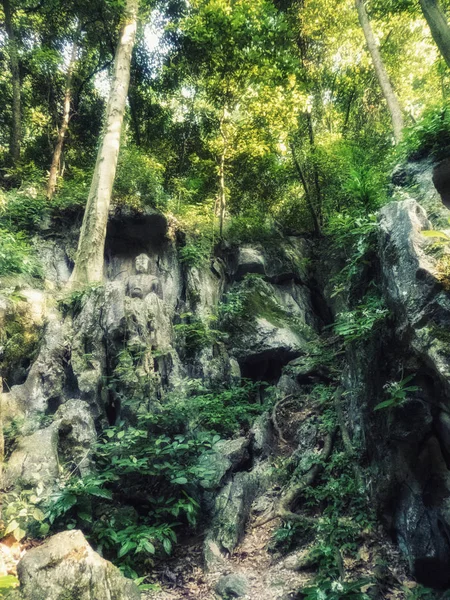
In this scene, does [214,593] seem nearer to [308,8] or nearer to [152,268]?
[152,268]

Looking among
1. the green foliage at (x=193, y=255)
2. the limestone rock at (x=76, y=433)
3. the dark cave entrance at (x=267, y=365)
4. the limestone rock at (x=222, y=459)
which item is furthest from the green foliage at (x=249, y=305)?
the limestone rock at (x=76, y=433)

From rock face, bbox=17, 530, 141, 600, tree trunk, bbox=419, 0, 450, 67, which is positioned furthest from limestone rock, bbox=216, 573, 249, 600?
tree trunk, bbox=419, 0, 450, 67

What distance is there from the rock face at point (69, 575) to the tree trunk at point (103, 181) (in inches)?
236

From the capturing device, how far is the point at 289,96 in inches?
494

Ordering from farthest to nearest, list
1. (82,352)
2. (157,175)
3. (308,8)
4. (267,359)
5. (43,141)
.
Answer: (43,141) < (308,8) < (157,175) < (267,359) < (82,352)

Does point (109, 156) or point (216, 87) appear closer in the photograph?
point (109, 156)

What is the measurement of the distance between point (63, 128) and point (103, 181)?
20.4ft

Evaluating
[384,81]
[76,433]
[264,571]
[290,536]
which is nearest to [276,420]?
[290,536]

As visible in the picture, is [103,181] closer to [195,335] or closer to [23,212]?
[23,212]

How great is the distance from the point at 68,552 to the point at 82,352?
3.92 m

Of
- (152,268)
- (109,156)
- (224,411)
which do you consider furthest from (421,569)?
(109,156)

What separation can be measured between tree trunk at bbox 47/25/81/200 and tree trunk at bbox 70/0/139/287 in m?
3.45

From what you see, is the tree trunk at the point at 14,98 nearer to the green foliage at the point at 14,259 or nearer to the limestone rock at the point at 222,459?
the green foliage at the point at 14,259

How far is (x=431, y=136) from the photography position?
6203mm
